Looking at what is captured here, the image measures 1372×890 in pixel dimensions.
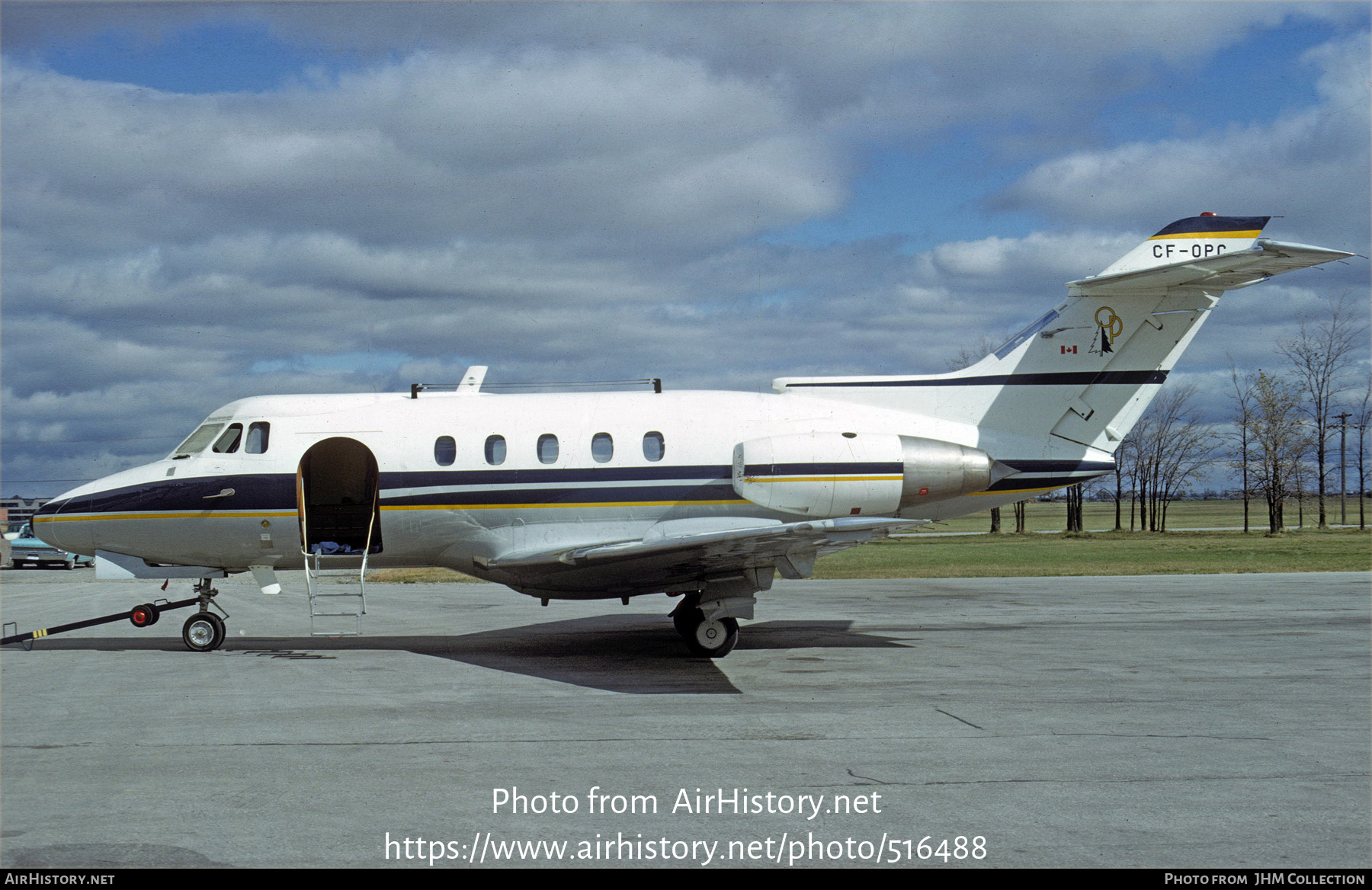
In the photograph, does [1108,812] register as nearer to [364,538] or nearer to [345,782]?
[345,782]

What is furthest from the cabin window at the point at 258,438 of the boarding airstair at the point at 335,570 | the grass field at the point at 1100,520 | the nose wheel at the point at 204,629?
the grass field at the point at 1100,520

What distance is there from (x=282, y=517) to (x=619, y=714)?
21.8ft

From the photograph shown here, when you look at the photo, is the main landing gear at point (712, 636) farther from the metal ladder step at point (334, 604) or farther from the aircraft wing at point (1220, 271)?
the aircraft wing at point (1220, 271)

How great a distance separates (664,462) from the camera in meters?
13.6

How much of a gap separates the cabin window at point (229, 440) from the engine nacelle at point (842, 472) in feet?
23.3

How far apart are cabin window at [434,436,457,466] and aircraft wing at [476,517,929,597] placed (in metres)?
1.46

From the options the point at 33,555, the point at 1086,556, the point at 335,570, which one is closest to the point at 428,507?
the point at 335,570

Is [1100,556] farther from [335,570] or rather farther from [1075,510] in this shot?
[335,570]

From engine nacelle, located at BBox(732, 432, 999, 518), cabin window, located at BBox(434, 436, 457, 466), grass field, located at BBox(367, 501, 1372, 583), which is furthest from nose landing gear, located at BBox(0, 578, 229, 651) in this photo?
grass field, located at BBox(367, 501, 1372, 583)

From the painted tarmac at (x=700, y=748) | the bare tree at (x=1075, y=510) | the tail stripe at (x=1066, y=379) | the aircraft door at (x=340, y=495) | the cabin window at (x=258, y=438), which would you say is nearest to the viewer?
the painted tarmac at (x=700, y=748)

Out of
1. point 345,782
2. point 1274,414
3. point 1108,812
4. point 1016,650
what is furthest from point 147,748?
point 1274,414

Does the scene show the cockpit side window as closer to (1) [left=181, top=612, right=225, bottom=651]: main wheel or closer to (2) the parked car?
(1) [left=181, top=612, right=225, bottom=651]: main wheel

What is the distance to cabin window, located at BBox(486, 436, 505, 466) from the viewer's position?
1365 cm

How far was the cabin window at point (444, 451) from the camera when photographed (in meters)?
13.7
